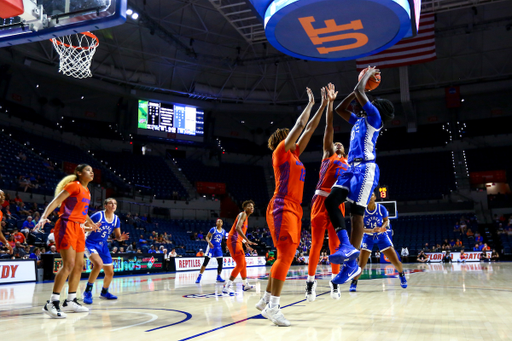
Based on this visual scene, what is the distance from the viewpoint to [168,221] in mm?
29172

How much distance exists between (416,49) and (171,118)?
18.9m

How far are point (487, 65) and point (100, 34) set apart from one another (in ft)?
87.6

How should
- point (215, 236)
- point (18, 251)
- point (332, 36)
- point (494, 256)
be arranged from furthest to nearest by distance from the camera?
point (494, 256) → point (18, 251) → point (215, 236) → point (332, 36)

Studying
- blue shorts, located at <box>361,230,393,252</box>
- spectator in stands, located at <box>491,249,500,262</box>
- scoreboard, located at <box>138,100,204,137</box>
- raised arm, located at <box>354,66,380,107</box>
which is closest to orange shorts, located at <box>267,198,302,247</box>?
raised arm, located at <box>354,66,380,107</box>

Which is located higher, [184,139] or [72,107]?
[72,107]

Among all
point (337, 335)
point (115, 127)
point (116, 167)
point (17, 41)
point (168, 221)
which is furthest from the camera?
point (115, 127)

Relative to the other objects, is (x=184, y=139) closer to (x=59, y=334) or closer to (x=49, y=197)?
(x=49, y=197)

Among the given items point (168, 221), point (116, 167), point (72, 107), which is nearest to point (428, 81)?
point (168, 221)

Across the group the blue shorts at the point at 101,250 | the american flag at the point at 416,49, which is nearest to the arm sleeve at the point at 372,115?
the blue shorts at the point at 101,250

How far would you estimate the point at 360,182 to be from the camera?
478 centimetres

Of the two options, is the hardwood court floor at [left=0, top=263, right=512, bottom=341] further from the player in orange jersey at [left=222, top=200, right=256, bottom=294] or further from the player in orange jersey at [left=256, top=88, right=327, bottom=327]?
the player in orange jersey at [left=222, top=200, right=256, bottom=294]

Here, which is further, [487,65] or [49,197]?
[487,65]

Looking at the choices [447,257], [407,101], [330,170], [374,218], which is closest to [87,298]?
[330,170]

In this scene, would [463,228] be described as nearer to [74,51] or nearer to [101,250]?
[74,51]
